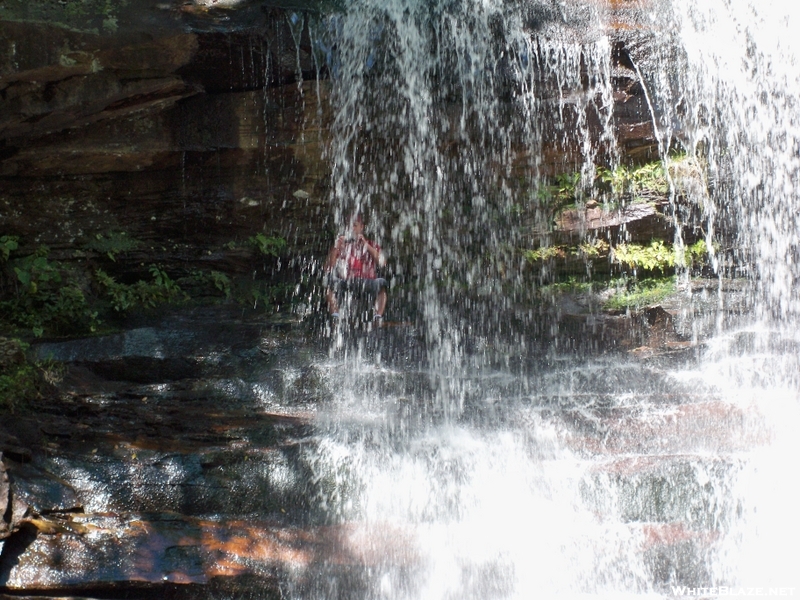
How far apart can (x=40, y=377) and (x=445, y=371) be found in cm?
345

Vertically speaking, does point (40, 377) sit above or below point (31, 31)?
below

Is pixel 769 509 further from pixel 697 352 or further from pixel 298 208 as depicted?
pixel 298 208

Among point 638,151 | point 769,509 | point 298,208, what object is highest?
point 638,151

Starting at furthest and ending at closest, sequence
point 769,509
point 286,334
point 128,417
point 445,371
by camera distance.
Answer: point 286,334
point 445,371
point 128,417
point 769,509

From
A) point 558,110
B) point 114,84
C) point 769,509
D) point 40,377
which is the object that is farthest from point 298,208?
point 769,509

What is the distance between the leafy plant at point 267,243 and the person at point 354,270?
109 centimetres

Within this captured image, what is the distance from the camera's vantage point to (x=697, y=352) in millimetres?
7348

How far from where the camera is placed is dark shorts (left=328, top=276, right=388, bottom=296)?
26.1ft

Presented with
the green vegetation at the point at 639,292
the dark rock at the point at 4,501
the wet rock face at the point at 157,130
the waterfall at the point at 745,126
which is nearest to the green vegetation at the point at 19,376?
the dark rock at the point at 4,501

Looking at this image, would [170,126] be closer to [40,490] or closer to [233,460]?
[233,460]

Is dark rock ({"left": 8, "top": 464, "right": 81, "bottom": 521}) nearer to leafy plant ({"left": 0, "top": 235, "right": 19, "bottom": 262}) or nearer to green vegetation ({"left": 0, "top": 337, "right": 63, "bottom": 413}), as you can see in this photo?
green vegetation ({"left": 0, "top": 337, "right": 63, "bottom": 413})

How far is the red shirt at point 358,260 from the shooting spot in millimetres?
8000

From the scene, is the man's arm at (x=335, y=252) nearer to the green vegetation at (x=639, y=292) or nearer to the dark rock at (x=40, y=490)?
the green vegetation at (x=639, y=292)

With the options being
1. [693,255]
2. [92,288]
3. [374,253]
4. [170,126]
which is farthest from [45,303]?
[693,255]
